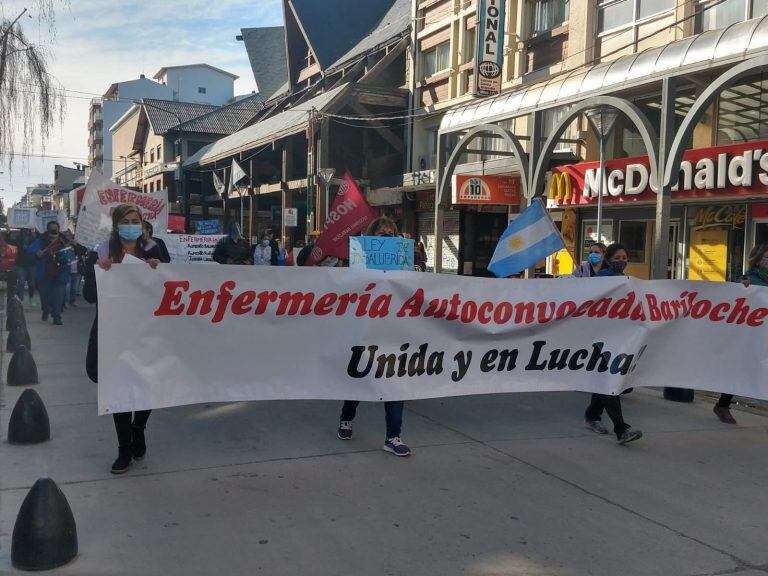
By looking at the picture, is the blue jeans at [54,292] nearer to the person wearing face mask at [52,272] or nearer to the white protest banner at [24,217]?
the person wearing face mask at [52,272]

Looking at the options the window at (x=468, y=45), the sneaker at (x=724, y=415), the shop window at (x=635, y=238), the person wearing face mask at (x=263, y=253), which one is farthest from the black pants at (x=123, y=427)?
the window at (x=468, y=45)

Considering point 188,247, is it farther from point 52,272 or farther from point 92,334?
point 92,334

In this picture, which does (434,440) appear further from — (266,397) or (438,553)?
(438,553)

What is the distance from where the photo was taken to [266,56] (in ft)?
162

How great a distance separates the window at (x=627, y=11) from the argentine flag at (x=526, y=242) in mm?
9448

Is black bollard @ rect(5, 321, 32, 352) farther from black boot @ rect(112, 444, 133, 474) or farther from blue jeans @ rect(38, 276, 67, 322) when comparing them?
black boot @ rect(112, 444, 133, 474)

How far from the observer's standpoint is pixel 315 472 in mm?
5160

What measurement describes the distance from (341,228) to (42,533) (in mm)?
4856

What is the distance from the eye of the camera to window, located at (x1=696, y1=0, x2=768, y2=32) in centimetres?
1324

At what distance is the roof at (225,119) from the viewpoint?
45.2m

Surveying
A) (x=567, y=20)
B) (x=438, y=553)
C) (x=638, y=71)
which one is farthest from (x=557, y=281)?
(x=567, y=20)

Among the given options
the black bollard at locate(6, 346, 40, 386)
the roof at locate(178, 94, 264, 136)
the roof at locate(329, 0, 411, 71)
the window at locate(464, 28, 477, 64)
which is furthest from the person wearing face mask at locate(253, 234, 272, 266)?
the roof at locate(178, 94, 264, 136)

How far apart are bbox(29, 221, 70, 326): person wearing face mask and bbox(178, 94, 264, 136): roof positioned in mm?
31997

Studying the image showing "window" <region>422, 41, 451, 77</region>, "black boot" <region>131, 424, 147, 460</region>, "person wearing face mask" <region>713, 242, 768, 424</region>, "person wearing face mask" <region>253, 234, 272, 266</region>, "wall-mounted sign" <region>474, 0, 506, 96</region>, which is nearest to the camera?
"black boot" <region>131, 424, 147, 460</region>
